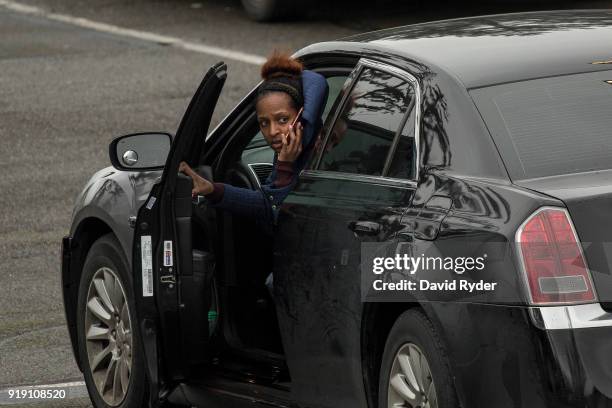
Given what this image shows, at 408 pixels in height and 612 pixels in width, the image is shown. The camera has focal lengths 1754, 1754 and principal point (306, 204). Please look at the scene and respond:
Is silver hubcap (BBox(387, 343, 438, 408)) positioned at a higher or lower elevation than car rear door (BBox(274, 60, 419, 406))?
lower

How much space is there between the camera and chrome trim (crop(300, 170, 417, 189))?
5527mm

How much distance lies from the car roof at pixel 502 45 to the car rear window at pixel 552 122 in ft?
0.22

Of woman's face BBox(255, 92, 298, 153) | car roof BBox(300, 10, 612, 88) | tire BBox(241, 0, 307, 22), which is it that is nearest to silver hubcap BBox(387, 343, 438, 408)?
car roof BBox(300, 10, 612, 88)

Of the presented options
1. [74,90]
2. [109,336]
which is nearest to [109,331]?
[109,336]

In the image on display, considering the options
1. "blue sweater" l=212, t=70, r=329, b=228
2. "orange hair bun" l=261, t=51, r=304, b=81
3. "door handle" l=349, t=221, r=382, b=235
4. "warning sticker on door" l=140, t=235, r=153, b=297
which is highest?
"orange hair bun" l=261, t=51, r=304, b=81

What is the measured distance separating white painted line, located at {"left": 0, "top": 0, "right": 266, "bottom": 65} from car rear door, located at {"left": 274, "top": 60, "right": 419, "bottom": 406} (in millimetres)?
10195

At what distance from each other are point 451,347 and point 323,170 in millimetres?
1224

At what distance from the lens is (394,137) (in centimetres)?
575

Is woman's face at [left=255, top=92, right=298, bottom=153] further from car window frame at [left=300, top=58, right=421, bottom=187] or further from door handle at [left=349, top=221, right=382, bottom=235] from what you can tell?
door handle at [left=349, top=221, right=382, bottom=235]

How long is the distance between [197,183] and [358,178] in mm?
842

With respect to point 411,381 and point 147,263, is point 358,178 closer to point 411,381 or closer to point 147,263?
point 411,381

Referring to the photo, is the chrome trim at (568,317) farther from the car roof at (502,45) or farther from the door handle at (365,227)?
the car roof at (502,45)

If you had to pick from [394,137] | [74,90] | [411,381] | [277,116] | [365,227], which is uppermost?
[74,90]

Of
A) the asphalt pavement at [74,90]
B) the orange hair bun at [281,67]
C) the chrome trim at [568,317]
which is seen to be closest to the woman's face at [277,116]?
the orange hair bun at [281,67]
